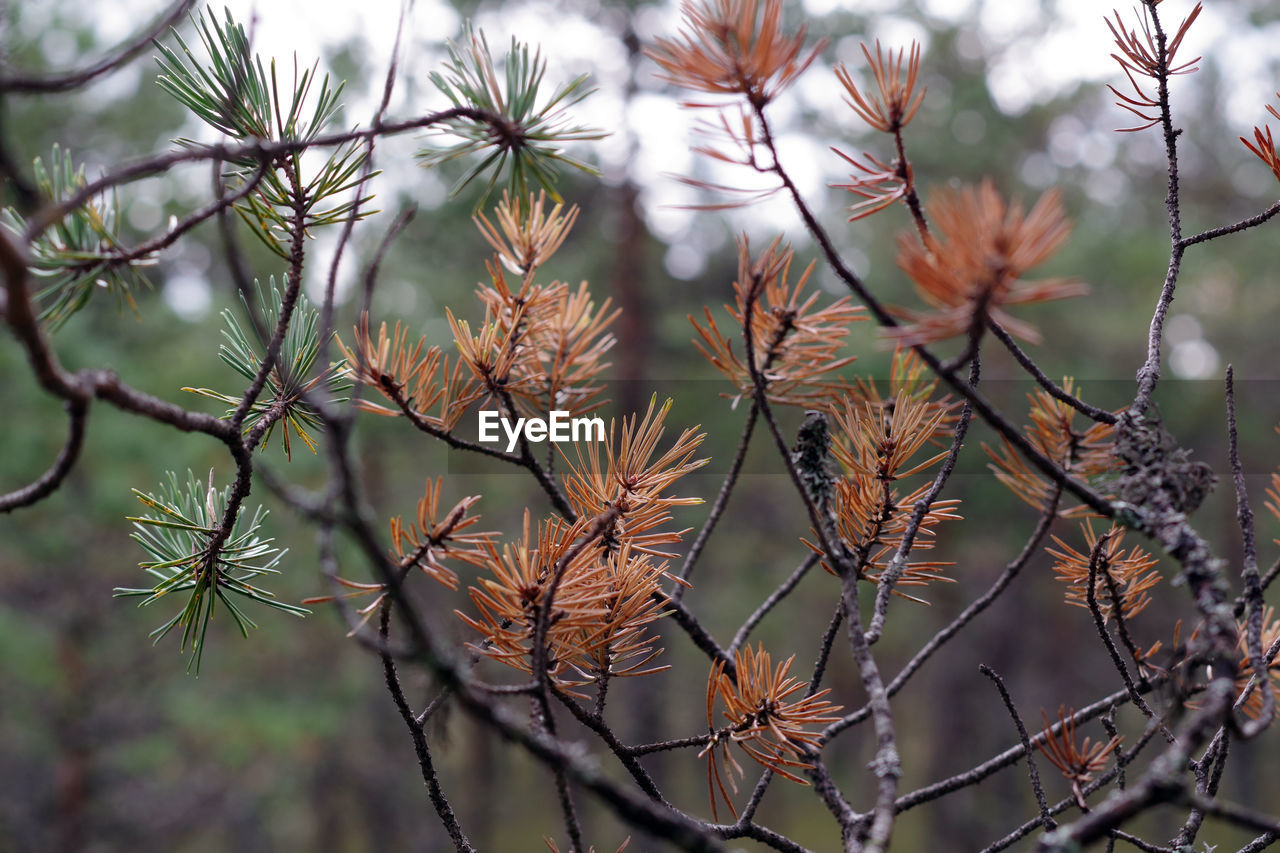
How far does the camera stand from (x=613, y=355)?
17.6 ft

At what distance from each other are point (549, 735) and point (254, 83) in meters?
0.46

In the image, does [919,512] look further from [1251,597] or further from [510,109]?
[510,109]

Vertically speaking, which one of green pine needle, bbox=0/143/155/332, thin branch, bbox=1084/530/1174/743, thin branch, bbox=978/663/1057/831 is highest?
green pine needle, bbox=0/143/155/332

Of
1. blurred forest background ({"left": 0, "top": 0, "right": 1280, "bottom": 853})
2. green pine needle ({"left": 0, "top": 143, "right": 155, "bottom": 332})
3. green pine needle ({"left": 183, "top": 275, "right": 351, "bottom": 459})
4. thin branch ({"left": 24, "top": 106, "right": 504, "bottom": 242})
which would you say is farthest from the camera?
blurred forest background ({"left": 0, "top": 0, "right": 1280, "bottom": 853})

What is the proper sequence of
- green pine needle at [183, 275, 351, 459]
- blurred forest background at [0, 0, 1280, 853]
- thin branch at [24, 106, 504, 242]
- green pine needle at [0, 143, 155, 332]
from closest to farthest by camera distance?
thin branch at [24, 106, 504, 242] → green pine needle at [0, 143, 155, 332] → green pine needle at [183, 275, 351, 459] → blurred forest background at [0, 0, 1280, 853]

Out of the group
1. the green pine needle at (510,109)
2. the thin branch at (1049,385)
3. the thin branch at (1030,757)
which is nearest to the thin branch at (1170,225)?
the thin branch at (1049,385)

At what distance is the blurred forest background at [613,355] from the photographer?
414 centimetres

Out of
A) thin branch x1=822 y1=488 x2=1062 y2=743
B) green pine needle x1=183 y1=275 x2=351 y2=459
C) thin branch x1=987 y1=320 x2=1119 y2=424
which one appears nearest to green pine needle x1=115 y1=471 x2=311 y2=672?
green pine needle x1=183 y1=275 x2=351 y2=459

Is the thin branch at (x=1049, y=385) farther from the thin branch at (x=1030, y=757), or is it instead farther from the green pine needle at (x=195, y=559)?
the green pine needle at (x=195, y=559)

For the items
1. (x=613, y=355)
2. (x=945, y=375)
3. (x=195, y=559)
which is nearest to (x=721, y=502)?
(x=945, y=375)

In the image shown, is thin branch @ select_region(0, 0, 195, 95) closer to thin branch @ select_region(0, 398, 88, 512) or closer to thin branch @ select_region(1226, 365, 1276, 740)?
thin branch @ select_region(0, 398, 88, 512)

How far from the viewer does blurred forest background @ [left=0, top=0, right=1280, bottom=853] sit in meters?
4.14

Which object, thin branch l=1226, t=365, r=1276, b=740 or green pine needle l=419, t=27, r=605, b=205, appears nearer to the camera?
thin branch l=1226, t=365, r=1276, b=740

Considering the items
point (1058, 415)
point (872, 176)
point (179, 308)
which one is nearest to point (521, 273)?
point (872, 176)
